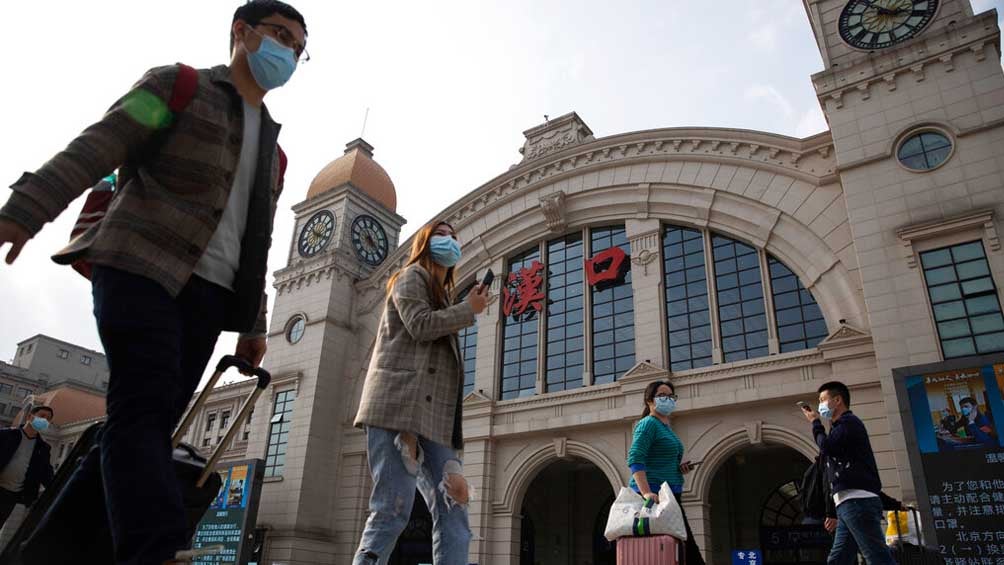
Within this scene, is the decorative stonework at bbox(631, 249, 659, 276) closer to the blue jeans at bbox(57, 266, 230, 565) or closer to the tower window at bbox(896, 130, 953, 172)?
the tower window at bbox(896, 130, 953, 172)

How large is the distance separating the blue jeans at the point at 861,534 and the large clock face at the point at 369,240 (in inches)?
878

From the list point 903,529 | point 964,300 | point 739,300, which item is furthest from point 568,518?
point 964,300

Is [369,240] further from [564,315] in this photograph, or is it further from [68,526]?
[68,526]

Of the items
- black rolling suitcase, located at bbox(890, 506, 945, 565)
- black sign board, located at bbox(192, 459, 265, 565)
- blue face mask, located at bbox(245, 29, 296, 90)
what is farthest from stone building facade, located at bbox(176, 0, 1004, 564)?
blue face mask, located at bbox(245, 29, 296, 90)

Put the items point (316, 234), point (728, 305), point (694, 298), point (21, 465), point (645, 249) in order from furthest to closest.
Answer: point (316, 234)
point (645, 249)
point (694, 298)
point (728, 305)
point (21, 465)

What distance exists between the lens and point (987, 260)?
1259 centimetres

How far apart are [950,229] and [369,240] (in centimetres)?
1992

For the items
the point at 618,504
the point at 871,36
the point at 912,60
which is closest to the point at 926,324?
the point at 912,60

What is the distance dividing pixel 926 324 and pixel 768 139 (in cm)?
687

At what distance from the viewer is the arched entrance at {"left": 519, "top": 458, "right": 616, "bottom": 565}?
73.3 ft

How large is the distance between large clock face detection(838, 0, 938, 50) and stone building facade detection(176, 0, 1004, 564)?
55mm

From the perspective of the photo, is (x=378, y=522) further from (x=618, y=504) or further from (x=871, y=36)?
(x=871, y=36)

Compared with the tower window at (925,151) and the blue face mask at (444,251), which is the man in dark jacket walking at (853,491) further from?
the tower window at (925,151)

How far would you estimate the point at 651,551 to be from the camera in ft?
14.8
